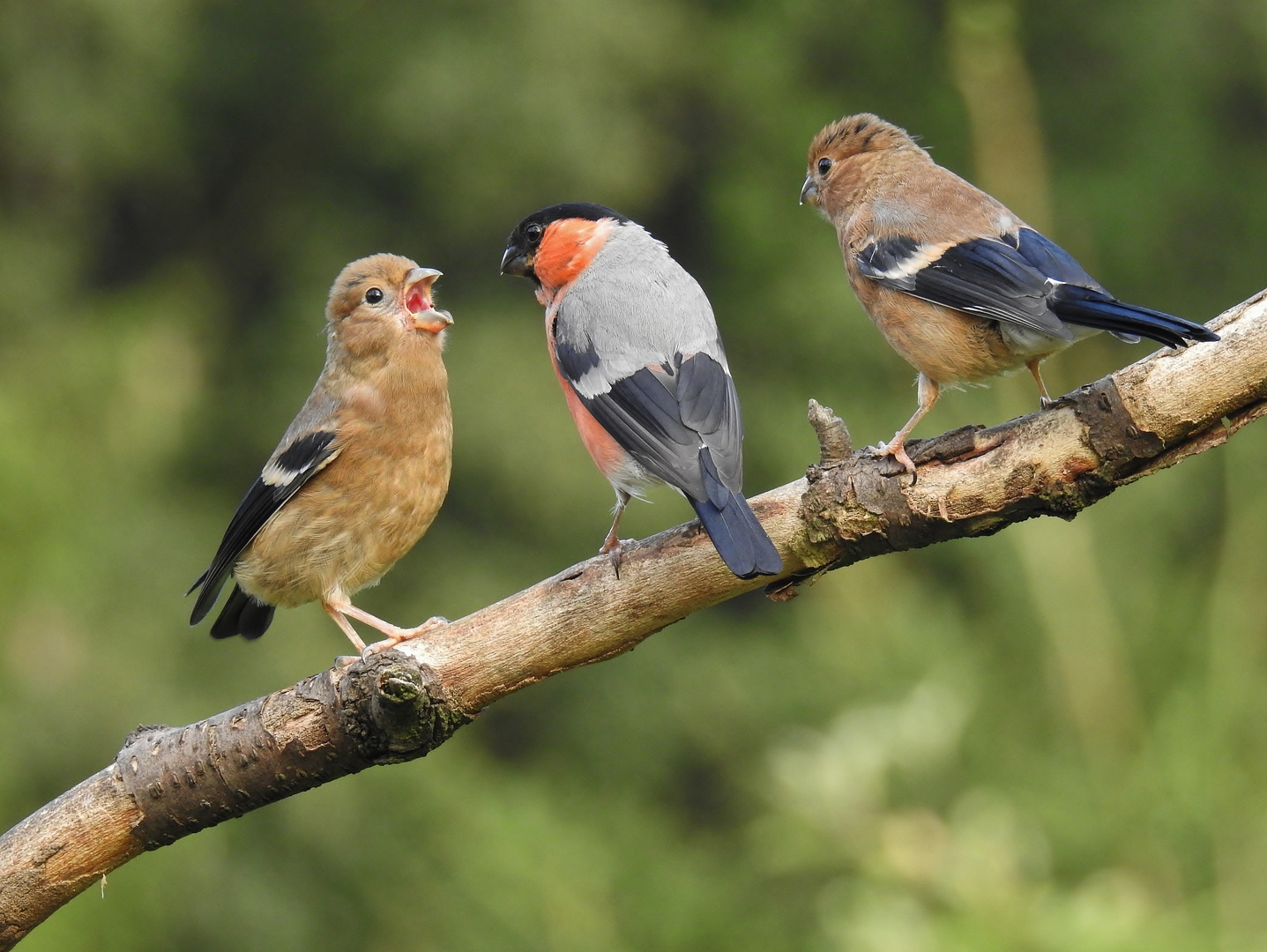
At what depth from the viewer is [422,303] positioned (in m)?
4.84

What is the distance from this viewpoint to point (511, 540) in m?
11.6

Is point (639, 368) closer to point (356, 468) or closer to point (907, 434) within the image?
point (907, 434)

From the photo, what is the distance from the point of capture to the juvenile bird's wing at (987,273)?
3.97m

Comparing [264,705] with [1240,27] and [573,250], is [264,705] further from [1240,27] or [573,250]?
[1240,27]

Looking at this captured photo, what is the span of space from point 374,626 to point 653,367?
1154 mm

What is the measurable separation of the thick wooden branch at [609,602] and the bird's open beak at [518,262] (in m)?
1.38

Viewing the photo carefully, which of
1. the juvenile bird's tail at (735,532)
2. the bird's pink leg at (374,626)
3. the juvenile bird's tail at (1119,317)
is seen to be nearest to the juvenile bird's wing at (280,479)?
the bird's pink leg at (374,626)

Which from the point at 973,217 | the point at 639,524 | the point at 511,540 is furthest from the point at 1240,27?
the point at 973,217

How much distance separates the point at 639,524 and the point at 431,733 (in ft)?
23.0

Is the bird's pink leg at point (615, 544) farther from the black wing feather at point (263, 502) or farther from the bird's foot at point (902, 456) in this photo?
the black wing feather at point (263, 502)

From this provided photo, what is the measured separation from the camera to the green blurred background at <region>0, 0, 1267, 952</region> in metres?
7.24

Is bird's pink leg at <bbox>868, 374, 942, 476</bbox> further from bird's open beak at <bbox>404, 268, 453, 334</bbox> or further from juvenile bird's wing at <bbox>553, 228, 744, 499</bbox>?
bird's open beak at <bbox>404, 268, 453, 334</bbox>

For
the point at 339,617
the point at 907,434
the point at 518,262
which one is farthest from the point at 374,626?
the point at 907,434

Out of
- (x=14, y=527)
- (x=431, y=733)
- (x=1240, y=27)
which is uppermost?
(x=1240, y=27)
